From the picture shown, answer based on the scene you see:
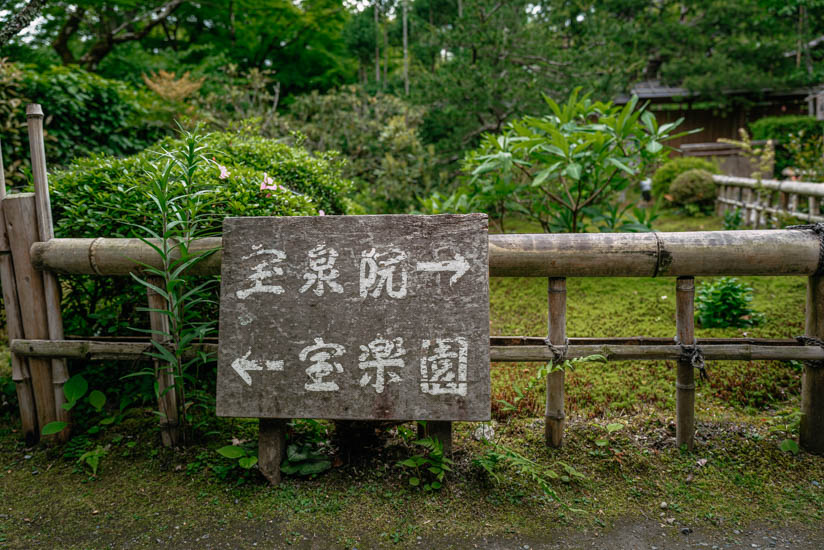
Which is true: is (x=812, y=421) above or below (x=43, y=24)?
below

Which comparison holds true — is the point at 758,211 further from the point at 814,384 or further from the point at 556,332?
the point at 556,332

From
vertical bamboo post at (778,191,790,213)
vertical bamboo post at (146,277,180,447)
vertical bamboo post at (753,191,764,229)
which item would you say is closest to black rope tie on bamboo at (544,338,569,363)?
vertical bamboo post at (146,277,180,447)

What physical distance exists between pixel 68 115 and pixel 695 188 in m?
8.64

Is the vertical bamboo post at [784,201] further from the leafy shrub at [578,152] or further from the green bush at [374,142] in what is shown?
the green bush at [374,142]

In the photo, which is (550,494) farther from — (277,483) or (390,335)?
(277,483)

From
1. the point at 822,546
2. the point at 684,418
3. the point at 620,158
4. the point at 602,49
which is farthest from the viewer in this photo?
the point at 602,49

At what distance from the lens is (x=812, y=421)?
238cm

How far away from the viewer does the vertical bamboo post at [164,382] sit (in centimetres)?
241

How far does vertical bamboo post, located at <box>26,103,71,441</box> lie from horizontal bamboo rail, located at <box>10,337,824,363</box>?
0.11m

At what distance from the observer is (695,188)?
8.80 meters

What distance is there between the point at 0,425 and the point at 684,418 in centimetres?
334

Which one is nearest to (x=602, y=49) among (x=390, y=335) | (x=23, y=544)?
(x=390, y=335)

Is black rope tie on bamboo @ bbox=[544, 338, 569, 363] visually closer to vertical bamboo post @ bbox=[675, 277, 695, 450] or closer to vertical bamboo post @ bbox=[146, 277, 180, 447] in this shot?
vertical bamboo post @ bbox=[675, 277, 695, 450]

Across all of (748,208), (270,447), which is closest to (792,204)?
(748,208)
